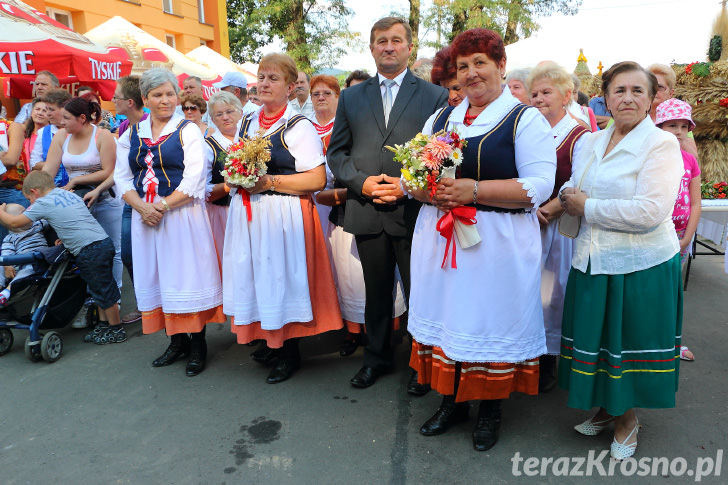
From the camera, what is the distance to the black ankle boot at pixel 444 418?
324 cm

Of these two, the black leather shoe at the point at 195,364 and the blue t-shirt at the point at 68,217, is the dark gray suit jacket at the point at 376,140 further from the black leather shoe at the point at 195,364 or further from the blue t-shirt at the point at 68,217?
the blue t-shirt at the point at 68,217

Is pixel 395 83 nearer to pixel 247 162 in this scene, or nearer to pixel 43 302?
pixel 247 162

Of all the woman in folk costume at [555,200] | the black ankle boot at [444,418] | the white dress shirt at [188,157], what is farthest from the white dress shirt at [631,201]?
the white dress shirt at [188,157]

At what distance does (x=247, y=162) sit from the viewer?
365cm

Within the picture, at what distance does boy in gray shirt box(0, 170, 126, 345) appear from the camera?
477cm

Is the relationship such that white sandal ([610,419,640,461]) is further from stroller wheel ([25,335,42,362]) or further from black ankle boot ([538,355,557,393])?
stroller wheel ([25,335,42,362])

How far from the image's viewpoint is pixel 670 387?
2.80 metres

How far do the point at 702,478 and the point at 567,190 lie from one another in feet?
5.40

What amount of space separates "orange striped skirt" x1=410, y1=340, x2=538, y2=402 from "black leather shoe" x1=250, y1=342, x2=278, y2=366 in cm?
173

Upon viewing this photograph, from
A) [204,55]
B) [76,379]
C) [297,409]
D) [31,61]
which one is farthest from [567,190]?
[204,55]

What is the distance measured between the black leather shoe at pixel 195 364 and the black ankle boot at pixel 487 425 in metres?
2.28

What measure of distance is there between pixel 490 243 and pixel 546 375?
1490 millimetres

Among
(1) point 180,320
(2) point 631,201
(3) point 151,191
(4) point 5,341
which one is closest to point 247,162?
(3) point 151,191

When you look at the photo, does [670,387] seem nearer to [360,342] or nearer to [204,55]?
[360,342]
